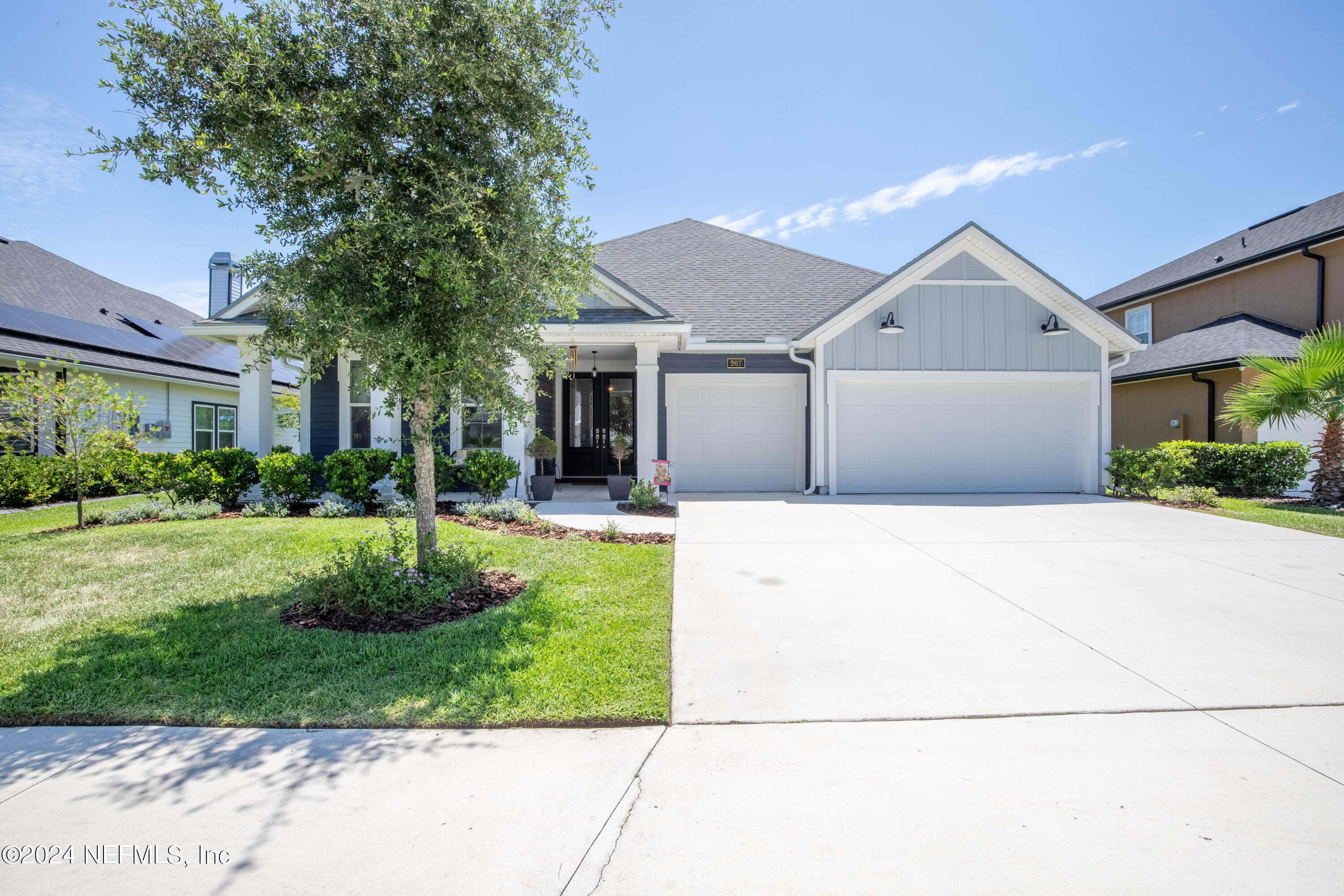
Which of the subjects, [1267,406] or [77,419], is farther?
[1267,406]

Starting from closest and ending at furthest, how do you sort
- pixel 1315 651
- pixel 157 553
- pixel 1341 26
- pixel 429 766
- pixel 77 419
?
pixel 429 766 → pixel 1315 651 → pixel 157 553 → pixel 77 419 → pixel 1341 26

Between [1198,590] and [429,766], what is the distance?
6.00 meters

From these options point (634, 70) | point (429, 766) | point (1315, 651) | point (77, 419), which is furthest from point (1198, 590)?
point (77, 419)

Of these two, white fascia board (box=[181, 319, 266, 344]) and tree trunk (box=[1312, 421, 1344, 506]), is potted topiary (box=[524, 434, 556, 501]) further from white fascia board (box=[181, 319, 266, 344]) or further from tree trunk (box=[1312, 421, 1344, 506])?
tree trunk (box=[1312, 421, 1344, 506])

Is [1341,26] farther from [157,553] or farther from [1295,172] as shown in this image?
[157,553]

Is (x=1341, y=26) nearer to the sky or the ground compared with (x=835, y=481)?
nearer to the sky

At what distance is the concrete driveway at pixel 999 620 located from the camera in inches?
127

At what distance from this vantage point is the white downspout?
1138cm

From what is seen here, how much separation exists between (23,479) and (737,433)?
12374mm

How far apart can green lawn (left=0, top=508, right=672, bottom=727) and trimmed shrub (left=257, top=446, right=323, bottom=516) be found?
3.29m

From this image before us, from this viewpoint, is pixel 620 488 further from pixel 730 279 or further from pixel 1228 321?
pixel 1228 321

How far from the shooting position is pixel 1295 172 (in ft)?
54.6

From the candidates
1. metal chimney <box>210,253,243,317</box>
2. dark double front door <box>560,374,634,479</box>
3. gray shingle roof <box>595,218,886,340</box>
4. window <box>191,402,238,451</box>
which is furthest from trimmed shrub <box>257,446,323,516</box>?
metal chimney <box>210,253,243,317</box>

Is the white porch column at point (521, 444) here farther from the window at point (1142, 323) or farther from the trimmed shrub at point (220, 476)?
the window at point (1142, 323)
